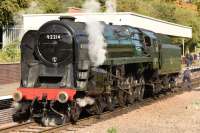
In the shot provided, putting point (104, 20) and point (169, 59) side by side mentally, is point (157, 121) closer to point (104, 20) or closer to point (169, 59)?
point (169, 59)

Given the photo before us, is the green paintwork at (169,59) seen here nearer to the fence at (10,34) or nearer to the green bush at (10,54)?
the green bush at (10,54)

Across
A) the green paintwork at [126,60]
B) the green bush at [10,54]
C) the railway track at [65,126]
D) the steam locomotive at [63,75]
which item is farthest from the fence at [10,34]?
the steam locomotive at [63,75]

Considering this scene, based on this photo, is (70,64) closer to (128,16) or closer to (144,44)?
(144,44)

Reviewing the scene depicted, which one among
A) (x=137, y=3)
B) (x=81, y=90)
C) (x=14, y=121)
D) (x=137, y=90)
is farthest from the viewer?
(x=137, y=3)

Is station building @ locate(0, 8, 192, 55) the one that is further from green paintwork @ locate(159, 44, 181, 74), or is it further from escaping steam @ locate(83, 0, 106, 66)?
escaping steam @ locate(83, 0, 106, 66)

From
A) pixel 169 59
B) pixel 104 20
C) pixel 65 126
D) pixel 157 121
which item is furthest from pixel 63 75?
pixel 104 20

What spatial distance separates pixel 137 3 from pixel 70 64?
4024 centimetres

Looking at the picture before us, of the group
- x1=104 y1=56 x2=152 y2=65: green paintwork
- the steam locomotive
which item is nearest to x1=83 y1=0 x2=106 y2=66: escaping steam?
the steam locomotive

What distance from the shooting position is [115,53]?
17031mm

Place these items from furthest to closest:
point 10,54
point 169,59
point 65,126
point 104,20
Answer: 1. point 104,20
2. point 10,54
3. point 169,59
4. point 65,126

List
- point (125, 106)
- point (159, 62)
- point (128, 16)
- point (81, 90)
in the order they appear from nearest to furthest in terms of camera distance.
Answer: point (81, 90) < point (125, 106) < point (159, 62) < point (128, 16)

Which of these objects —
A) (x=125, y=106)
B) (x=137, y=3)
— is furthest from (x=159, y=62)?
(x=137, y=3)

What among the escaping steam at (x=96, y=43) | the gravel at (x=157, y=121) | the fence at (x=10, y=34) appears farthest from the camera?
the fence at (x=10, y=34)

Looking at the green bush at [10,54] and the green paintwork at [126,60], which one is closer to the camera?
the green paintwork at [126,60]
